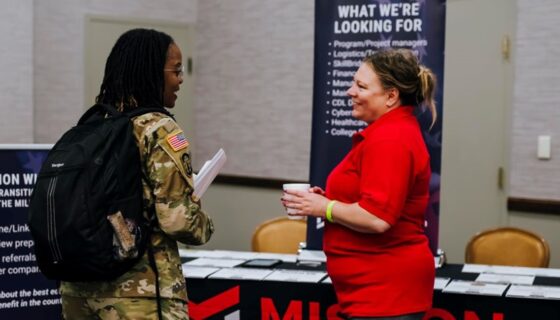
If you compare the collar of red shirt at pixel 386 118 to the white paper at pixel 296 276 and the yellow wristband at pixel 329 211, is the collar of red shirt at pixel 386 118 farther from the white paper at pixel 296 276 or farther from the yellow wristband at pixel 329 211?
the white paper at pixel 296 276

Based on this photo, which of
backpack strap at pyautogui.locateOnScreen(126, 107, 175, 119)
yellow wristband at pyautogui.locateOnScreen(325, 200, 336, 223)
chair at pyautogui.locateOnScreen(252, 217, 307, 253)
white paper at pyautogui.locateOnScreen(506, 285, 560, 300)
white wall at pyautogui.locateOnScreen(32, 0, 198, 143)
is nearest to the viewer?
backpack strap at pyautogui.locateOnScreen(126, 107, 175, 119)

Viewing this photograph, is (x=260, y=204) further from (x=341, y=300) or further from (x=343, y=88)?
(x=341, y=300)

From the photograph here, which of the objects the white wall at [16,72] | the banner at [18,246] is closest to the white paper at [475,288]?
the banner at [18,246]

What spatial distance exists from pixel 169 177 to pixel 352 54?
1.73 metres

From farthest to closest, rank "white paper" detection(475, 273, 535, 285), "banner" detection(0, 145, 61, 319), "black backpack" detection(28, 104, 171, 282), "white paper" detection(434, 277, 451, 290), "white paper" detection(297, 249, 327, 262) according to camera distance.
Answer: "white paper" detection(297, 249, 327, 262)
"banner" detection(0, 145, 61, 319)
"white paper" detection(475, 273, 535, 285)
"white paper" detection(434, 277, 451, 290)
"black backpack" detection(28, 104, 171, 282)

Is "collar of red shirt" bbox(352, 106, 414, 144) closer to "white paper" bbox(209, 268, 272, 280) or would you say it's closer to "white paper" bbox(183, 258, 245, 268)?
"white paper" bbox(209, 268, 272, 280)

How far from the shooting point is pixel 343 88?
371 centimetres

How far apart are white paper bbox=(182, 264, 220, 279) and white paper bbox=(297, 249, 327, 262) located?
0.40 meters

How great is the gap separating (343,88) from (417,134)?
1336mm

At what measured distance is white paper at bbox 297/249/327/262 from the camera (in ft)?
11.9

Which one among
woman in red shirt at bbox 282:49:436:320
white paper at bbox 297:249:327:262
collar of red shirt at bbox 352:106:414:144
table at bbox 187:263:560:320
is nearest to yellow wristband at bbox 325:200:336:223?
woman in red shirt at bbox 282:49:436:320

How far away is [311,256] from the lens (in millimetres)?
3646

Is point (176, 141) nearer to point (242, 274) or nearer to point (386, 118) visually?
point (386, 118)

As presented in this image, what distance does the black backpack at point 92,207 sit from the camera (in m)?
2.09
